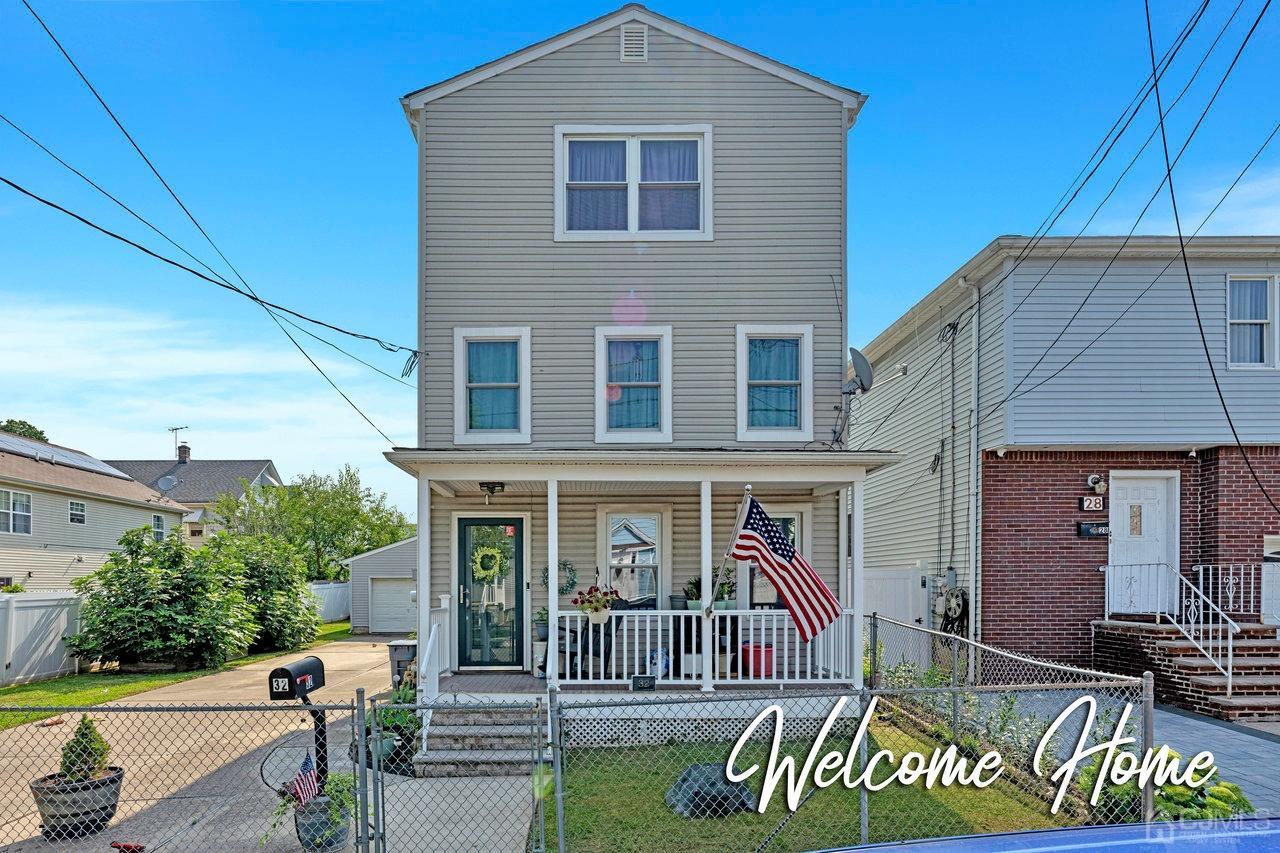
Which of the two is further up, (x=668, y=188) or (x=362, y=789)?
(x=668, y=188)

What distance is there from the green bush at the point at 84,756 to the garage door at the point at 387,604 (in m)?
19.9

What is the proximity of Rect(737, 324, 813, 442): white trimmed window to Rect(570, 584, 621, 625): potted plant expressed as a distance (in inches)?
110

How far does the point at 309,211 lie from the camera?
594 inches

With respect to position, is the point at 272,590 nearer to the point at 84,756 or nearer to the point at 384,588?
the point at 384,588

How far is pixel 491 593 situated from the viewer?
1169 centimetres

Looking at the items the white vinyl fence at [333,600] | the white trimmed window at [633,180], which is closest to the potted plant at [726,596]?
the white trimmed window at [633,180]

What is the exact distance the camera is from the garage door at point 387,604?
2670 centimetres

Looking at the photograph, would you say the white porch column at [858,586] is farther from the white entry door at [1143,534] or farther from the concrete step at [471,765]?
the white entry door at [1143,534]

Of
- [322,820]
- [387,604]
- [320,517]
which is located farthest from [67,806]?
[320,517]

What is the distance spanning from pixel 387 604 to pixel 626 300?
1807cm

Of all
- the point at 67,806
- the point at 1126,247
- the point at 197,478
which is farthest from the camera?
the point at 197,478

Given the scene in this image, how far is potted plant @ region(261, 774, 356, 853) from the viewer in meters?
6.38

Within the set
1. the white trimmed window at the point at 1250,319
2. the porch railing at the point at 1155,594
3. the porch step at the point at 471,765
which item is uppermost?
the white trimmed window at the point at 1250,319

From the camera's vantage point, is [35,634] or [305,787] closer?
[305,787]
